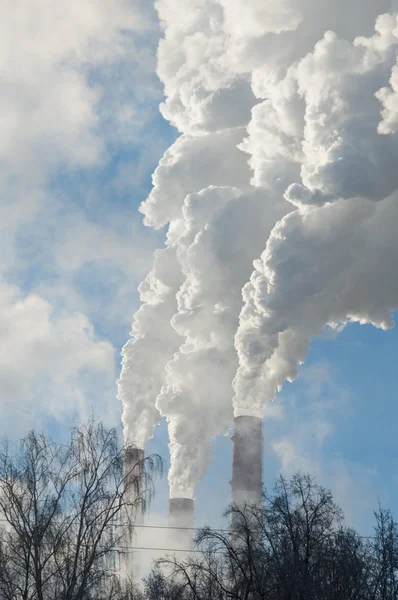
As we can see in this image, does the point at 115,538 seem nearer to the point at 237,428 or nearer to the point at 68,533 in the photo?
the point at 68,533

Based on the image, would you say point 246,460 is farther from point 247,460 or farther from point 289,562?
point 289,562

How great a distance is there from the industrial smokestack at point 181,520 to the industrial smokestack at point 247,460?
6.91 metres

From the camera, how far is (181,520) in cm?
5206

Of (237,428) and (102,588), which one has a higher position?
(237,428)

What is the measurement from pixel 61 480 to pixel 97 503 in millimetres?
1162

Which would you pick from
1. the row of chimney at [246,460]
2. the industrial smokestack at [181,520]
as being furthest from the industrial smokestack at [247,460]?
the industrial smokestack at [181,520]

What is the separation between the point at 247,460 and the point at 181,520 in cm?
939

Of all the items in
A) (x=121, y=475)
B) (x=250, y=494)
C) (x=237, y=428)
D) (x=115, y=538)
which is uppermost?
(x=237, y=428)

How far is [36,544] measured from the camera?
22359mm

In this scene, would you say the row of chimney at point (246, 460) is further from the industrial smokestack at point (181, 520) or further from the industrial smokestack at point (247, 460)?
the industrial smokestack at point (181, 520)

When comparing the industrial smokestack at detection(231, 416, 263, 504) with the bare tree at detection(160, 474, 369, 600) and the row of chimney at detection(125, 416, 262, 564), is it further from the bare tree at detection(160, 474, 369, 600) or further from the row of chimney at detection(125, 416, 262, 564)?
the bare tree at detection(160, 474, 369, 600)

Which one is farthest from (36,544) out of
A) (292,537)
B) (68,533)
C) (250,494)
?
(250,494)

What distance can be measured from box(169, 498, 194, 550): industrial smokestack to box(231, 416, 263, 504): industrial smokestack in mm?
6915

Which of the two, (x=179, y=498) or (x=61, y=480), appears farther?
(x=179, y=498)
